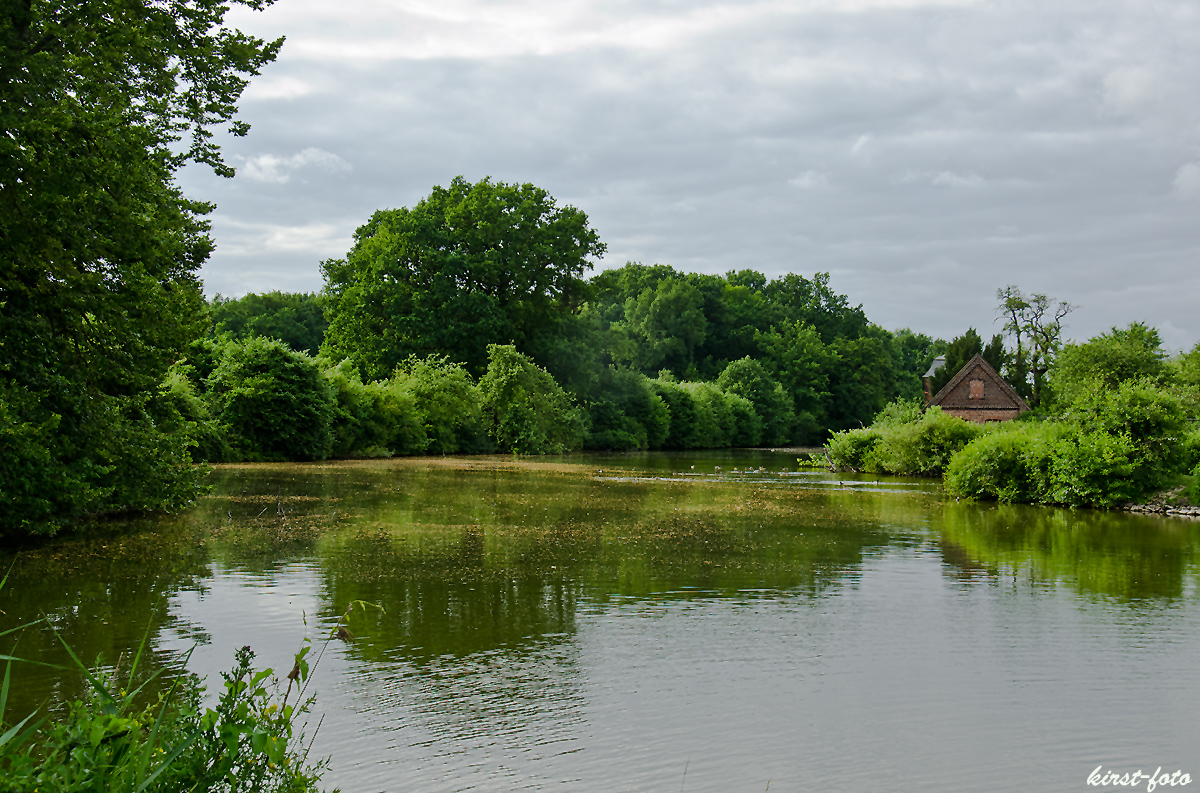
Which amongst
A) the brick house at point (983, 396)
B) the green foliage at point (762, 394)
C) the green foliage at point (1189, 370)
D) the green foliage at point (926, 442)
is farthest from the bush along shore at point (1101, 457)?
the green foliage at point (762, 394)

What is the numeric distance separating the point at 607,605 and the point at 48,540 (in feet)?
27.7

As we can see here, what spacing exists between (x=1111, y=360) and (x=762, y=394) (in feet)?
96.5

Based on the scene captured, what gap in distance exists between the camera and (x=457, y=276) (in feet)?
168

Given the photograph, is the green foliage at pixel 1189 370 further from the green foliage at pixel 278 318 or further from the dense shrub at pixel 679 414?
the green foliage at pixel 278 318

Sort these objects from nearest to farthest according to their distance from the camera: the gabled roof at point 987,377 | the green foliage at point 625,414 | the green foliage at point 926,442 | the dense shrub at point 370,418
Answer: the green foliage at point 926,442 → the dense shrub at point 370,418 → the gabled roof at point 987,377 → the green foliage at point 625,414

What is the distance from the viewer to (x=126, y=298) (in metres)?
12.9

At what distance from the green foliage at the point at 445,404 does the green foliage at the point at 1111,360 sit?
2797 centimetres

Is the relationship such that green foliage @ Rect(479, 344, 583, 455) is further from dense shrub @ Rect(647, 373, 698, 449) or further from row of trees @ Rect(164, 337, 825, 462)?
dense shrub @ Rect(647, 373, 698, 449)

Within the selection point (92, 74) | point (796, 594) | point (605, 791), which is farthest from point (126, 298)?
point (605, 791)

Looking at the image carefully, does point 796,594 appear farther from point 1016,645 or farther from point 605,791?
point 605,791

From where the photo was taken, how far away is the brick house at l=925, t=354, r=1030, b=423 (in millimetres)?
54750

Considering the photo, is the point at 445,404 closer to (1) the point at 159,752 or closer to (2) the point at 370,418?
(2) the point at 370,418

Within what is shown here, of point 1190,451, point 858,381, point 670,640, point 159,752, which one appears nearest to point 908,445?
point 1190,451

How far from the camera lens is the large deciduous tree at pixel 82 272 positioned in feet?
38.5
